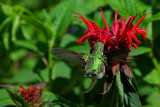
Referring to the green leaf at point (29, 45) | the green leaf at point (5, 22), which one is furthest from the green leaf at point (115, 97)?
the green leaf at point (5, 22)

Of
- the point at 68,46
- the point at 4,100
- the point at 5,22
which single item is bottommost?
the point at 4,100

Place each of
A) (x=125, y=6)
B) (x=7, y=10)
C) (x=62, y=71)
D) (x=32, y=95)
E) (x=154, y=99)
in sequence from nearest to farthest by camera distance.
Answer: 1. (x=32, y=95)
2. (x=125, y=6)
3. (x=154, y=99)
4. (x=7, y=10)
5. (x=62, y=71)

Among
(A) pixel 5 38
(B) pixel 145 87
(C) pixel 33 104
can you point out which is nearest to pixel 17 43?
(A) pixel 5 38

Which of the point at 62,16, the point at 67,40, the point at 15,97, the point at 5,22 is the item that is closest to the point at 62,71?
the point at 67,40

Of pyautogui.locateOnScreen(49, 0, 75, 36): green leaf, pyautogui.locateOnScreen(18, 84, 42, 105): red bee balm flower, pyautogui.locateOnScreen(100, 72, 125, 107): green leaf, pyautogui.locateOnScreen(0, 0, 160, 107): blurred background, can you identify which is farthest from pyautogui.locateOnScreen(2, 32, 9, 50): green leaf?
pyautogui.locateOnScreen(100, 72, 125, 107): green leaf

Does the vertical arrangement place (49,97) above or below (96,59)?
below

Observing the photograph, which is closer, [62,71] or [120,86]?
[120,86]

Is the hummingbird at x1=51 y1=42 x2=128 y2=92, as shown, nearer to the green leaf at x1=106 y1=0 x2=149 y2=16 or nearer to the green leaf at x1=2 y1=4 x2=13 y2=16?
the green leaf at x1=106 y1=0 x2=149 y2=16

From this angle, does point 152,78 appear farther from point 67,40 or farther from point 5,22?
point 5,22

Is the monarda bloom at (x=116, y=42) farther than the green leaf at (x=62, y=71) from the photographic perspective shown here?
No

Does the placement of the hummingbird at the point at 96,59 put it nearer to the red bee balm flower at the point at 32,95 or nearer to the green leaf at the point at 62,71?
the red bee balm flower at the point at 32,95

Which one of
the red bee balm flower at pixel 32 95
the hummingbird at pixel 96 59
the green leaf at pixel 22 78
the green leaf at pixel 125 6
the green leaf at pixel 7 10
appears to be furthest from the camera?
the green leaf at pixel 22 78

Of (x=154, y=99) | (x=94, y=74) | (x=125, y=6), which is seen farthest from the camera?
(x=154, y=99)
